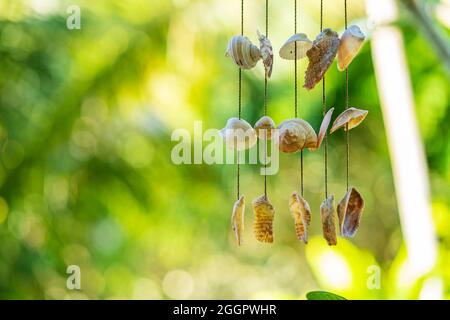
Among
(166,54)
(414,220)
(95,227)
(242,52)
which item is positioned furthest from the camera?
(95,227)

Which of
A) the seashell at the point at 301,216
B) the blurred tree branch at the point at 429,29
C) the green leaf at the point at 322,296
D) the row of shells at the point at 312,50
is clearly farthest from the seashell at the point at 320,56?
the blurred tree branch at the point at 429,29

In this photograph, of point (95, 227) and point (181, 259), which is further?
point (181, 259)

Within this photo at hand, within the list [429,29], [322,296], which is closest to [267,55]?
[322,296]

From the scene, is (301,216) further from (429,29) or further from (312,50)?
(429,29)

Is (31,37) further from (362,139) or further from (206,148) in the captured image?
(362,139)

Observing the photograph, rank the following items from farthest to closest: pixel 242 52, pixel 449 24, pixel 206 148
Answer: pixel 206 148 < pixel 449 24 < pixel 242 52
